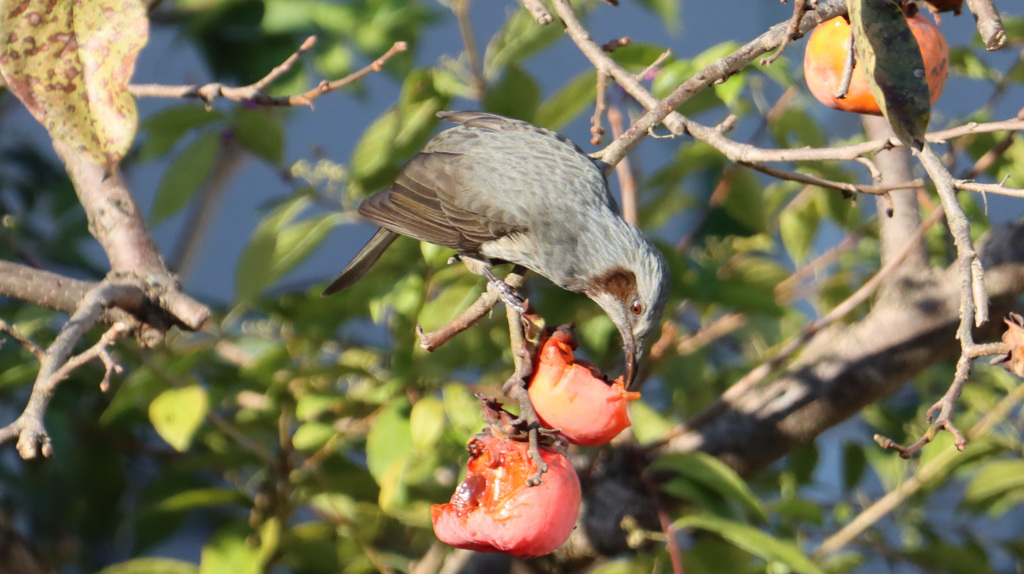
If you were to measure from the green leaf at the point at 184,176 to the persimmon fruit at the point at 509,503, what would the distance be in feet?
2.78

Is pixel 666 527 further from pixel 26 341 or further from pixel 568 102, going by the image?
pixel 26 341

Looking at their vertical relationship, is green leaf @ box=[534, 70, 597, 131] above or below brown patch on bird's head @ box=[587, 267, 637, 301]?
above

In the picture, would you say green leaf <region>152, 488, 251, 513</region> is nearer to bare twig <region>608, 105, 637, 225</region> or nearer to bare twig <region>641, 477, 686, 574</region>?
bare twig <region>641, 477, 686, 574</region>

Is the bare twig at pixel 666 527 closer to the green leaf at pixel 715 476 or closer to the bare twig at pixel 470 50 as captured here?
the green leaf at pixel 715 476

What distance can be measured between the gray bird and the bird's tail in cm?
16

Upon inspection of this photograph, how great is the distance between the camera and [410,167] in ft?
5.51

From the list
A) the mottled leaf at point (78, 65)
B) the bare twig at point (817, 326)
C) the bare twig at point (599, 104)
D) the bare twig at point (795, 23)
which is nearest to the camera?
the mottled leaf at point (78, 65)

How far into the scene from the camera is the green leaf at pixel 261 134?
1772 millimetres

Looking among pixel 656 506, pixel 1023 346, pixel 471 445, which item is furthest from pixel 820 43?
pixel 656 506

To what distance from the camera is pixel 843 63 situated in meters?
1.23

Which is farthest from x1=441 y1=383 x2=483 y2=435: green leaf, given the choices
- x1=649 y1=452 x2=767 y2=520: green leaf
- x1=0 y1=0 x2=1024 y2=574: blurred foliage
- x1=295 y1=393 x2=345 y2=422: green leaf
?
x1=649 y1=452 x2=767 y2=520: green leaf

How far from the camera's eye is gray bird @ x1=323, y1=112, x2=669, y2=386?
1541 mm

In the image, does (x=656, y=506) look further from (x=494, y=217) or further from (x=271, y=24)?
(x=271, y=24)


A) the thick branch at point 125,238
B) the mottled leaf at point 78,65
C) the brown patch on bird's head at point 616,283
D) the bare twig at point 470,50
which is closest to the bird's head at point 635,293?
the brown patch on bird's head at point 616,283
